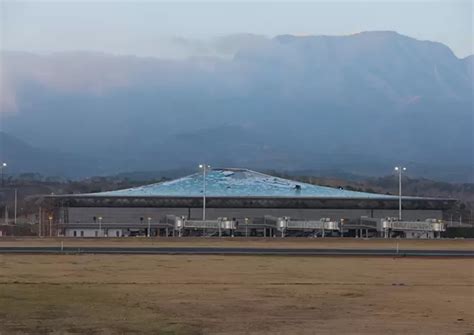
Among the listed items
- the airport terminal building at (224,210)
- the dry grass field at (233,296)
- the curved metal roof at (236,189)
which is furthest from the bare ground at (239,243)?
the curved metal roof at (236,189)

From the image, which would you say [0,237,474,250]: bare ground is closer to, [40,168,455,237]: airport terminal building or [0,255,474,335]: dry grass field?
[0,255,474,335]: dry grass field

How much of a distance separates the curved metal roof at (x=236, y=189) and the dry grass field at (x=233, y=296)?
8737 centimetres

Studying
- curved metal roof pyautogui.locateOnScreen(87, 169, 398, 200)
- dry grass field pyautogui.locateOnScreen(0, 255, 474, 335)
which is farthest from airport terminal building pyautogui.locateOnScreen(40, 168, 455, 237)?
dry grass field pyautogui.locateOnScreen(0, 255, 474, 335)

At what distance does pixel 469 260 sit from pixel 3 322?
3421cm

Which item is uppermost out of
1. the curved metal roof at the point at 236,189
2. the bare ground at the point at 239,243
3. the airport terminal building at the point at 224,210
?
the curved metal roof at the point at 236,189

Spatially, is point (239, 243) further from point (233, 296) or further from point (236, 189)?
point (236, 189)

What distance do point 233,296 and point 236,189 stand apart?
A: 371 feet

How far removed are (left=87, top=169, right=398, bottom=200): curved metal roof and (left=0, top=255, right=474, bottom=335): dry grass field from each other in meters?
87.4

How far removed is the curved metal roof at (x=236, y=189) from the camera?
Answer: 131500 mm

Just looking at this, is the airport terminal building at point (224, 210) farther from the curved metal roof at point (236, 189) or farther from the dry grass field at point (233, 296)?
the dry grass field at point (233, 296)

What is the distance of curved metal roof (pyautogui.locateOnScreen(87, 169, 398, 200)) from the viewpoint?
431ft

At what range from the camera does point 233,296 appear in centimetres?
2744

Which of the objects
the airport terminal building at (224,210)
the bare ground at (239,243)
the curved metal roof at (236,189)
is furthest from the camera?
the curved metal roof at (236,189)

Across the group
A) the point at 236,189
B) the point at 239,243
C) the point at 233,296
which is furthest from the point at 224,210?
the point at 233,296
